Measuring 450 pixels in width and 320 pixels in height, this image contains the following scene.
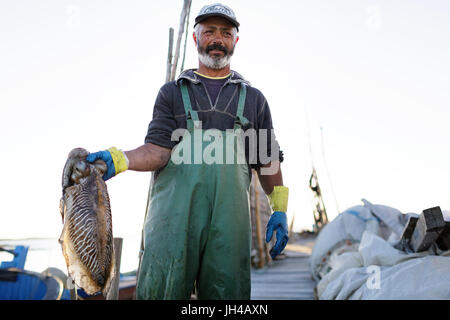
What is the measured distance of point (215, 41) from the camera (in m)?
1.51

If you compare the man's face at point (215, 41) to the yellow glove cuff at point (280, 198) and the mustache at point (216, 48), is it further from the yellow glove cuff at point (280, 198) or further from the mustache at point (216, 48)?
the yellow glove cuff at point (280, 198)

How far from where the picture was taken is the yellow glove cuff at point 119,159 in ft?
3.57

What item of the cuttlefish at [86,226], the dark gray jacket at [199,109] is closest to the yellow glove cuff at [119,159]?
the cuttlefish at [86,226]

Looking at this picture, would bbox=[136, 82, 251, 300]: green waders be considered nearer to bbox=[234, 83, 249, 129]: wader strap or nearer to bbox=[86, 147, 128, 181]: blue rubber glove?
bbox=[234, 83, 249, 129]: wader strap

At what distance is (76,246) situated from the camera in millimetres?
831

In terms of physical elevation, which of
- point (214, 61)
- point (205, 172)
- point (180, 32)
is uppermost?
point (180, 32)

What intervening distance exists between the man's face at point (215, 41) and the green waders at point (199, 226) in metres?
0.42

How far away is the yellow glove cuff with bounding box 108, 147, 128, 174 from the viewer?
109cm

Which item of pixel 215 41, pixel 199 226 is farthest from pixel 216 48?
pixel 199 226

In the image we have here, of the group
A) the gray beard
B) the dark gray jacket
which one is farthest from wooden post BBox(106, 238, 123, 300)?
the gray beard

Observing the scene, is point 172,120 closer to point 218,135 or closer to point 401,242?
point 218,135

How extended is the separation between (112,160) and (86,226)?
1.02 ft

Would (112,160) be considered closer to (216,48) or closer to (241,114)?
(241,114)
